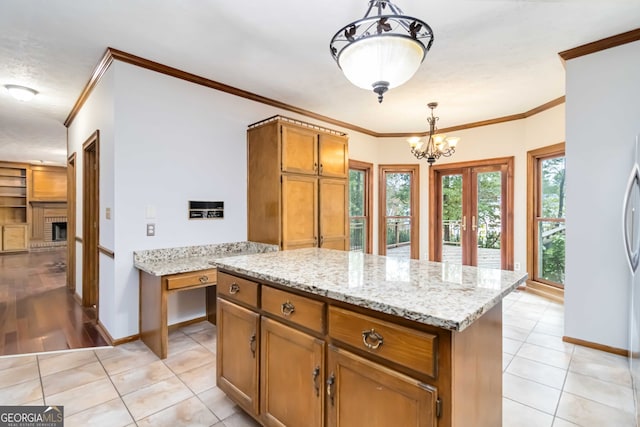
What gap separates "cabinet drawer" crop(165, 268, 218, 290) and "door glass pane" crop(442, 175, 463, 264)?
4300 mm

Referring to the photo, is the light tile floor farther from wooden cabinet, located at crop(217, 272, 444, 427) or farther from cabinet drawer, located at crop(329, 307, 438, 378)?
cabinet drawer, located at crop(329, 307, 438, 378)

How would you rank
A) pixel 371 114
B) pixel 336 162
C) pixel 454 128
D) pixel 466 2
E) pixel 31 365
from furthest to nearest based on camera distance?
pixel 454 128 → pixel 371 114 → pixel 336 162 → pixel 31 365 → pixel 466 2

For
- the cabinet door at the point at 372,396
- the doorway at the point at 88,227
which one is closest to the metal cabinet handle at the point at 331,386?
the cabinet door at the point at 372,396

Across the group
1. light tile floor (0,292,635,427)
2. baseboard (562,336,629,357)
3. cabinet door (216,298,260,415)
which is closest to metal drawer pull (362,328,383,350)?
cabinet door (216,298,260,415)

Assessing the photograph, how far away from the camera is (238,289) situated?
180 cm

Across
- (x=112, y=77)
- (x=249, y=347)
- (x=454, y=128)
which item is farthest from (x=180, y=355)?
(x=454, y=128)

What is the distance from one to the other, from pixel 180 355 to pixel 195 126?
7.33ft

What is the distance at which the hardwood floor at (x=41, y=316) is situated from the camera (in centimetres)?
287

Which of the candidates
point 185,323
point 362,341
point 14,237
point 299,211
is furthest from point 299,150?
point 14,237

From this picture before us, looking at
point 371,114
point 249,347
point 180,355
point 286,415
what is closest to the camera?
point 286,415

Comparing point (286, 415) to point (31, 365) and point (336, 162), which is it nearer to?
point (31, 365)

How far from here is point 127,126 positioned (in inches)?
111

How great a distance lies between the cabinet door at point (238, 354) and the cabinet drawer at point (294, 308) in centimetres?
15

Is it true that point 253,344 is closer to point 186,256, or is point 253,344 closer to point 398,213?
point 186,256
